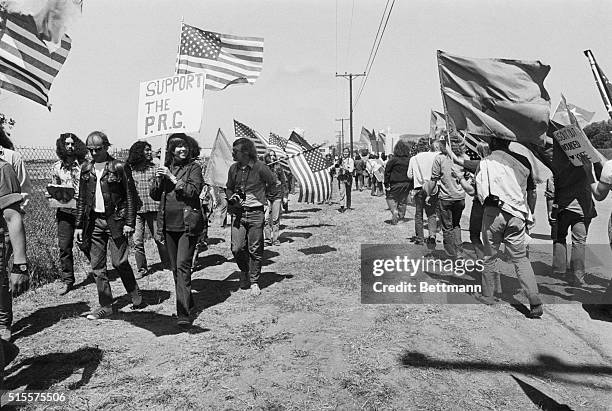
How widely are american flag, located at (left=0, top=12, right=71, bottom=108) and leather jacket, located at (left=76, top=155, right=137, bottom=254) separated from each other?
0.88 metres

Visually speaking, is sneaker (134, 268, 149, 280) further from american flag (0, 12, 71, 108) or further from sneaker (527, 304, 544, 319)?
sneaker (527, 304, 544, 319)

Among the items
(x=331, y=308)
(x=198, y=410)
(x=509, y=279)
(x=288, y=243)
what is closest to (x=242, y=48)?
(x=288, y=243)

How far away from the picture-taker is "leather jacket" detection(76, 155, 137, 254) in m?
4.78

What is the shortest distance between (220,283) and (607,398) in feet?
15.8

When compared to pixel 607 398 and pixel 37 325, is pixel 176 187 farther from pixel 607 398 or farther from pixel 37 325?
pixel 607 398

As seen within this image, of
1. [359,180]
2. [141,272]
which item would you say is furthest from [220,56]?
[359,180]

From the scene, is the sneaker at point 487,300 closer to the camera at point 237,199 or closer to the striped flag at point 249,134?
the camera at point 237,199

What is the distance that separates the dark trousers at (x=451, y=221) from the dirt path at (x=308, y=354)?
193 cm

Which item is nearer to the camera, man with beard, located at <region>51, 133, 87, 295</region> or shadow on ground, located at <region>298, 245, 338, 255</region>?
man with beard, located at <region>51, 133, 87, 295</region>

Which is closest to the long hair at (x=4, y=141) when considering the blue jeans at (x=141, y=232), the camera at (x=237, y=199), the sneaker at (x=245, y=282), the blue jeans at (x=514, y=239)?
the camera at (x=237, y=199)

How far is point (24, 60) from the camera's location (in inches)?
181

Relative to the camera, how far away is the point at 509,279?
6445 millimetres

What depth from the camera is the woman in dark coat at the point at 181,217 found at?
4723mm

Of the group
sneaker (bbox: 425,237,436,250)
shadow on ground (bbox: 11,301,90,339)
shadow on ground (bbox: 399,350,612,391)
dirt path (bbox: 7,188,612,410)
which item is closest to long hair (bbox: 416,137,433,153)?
sneaker (bbox: 425,237,436,250)
